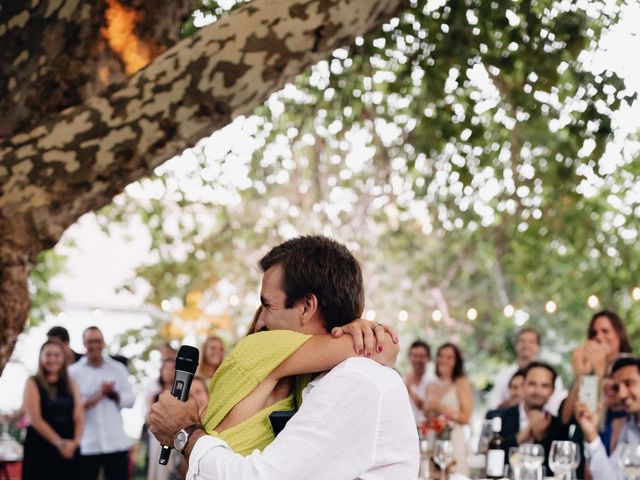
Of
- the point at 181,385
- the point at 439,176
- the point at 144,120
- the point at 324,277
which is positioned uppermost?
the point at 439,176

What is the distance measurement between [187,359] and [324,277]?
392 mm

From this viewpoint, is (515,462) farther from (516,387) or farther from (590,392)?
(516,387)

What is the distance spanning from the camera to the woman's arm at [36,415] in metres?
9.26

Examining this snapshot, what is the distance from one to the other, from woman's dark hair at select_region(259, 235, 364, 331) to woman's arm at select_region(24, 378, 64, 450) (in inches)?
277

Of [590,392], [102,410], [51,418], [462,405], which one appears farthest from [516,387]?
[51,418]

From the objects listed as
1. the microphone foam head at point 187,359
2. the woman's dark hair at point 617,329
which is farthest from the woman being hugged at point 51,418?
the microphone foam head at point 187,359

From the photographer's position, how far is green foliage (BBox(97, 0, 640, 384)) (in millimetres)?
6773

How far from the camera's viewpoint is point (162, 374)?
34.5 feet

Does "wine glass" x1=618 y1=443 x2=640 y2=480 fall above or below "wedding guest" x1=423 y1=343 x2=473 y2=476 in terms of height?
below

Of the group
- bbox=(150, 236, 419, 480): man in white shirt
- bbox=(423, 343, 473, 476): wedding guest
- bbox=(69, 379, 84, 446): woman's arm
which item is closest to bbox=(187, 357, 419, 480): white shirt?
bbox=(150, 236, 419, 480): man in white shirt

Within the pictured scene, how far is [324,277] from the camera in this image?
2592 millimetres

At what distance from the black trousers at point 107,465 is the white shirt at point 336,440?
24.9 feet

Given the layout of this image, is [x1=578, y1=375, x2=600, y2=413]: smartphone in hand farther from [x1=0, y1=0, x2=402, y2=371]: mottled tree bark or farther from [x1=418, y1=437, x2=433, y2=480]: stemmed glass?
[x1=0, y1=0, x2=402, y2=371]: mottled tree bark

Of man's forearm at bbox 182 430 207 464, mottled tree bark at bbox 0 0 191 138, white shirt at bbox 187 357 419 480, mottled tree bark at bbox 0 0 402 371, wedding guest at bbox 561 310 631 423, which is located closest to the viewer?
white shirt at bbox 187 357 419 480
